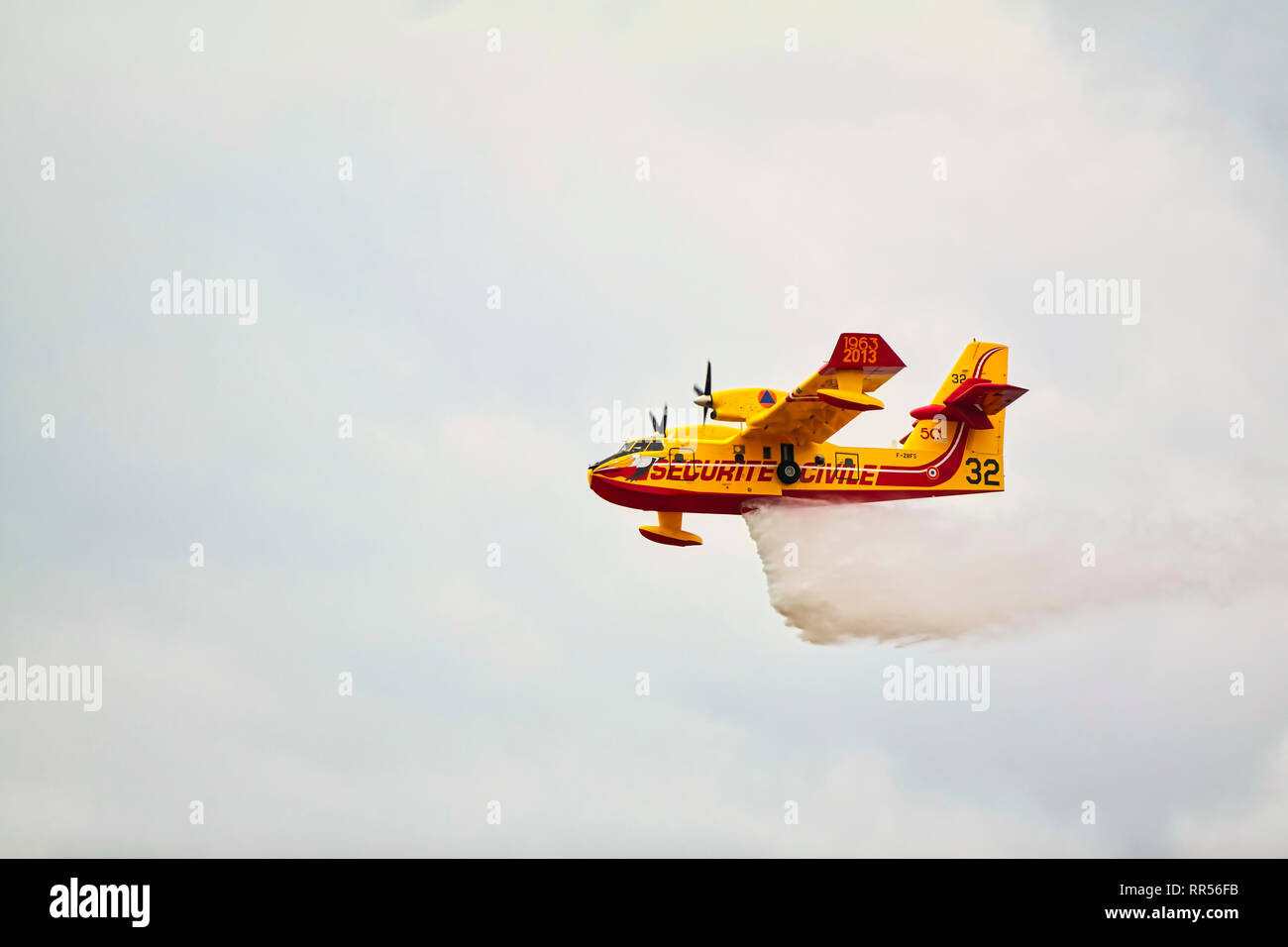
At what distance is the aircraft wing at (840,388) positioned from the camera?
155ft

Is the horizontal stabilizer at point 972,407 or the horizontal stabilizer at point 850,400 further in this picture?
the horizontal stabilizer at point 972,407

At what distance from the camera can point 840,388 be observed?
47.7 meters

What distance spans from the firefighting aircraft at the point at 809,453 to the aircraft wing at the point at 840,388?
20 millimetres

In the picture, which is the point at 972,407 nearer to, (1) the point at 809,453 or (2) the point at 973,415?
(2) the point at 973,415

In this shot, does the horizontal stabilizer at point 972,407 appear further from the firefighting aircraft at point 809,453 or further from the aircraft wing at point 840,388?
the aircraft wing at point 840,388

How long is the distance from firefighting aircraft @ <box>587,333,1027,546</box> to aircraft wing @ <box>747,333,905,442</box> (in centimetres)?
2

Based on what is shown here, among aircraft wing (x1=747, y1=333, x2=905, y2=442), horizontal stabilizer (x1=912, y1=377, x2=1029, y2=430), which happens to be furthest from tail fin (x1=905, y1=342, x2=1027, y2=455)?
aircraft wing (x1=747, y1=333, x2=905, y2=442)

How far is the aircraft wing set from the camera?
47156 mm

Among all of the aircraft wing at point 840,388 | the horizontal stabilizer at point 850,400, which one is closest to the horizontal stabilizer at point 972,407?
the aircraft wing at point 840,388
